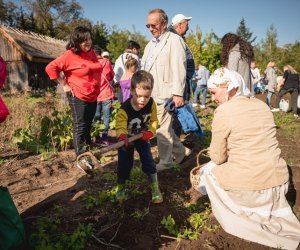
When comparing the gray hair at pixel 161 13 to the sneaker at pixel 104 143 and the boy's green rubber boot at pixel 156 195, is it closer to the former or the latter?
the boy's green rubber boot at pixel 156 195

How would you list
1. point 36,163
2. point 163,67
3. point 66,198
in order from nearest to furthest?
point 66,198 < point 163,67 < point 36,163

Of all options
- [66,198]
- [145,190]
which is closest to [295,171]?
[145,190]

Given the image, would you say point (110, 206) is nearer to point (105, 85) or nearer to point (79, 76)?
point (79, 76)

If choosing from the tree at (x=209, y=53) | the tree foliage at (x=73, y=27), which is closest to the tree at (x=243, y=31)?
the tree foliage at (x=73, y=27)

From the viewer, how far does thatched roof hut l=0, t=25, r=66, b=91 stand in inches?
875

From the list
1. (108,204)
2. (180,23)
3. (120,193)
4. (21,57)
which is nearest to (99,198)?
(108,204)

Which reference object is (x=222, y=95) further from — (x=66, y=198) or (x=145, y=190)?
(x=66, y=198)

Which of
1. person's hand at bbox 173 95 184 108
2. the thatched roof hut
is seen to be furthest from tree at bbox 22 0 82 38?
person's hand at bbox 173 95 184 108

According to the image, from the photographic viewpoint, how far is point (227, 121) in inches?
108

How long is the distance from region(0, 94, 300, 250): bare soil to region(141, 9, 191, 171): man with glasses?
53 centimetres

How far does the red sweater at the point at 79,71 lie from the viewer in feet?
14.0

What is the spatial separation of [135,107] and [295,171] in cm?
277

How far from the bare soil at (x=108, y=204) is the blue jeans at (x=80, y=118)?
1.43 ft

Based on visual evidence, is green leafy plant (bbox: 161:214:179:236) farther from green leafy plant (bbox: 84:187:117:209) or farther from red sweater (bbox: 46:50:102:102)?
red sweater (bbox: 46:50:102:102)
